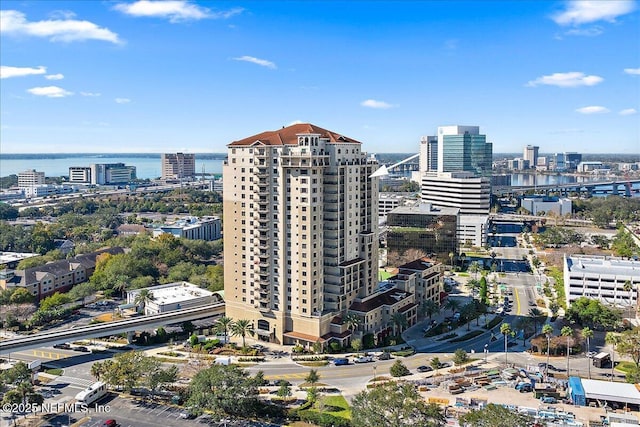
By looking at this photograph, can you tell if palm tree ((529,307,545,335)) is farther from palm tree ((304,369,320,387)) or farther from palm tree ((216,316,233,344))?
palm tree ((216,316,233,344))

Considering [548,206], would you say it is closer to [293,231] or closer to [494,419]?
[293,231]

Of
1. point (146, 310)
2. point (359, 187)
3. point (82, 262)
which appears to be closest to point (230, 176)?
point (359, 187)

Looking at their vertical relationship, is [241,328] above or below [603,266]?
below

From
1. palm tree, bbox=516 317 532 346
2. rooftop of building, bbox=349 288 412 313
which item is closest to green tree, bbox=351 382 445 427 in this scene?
rooftop of building, bbox=349 288 412 313

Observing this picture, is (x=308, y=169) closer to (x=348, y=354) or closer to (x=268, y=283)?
(x=268, y=283)

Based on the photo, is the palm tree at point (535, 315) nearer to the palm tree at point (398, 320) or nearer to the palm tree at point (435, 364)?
the palm tree at point (398, 320)

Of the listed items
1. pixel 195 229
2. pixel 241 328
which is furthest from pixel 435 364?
pixel 195 229
